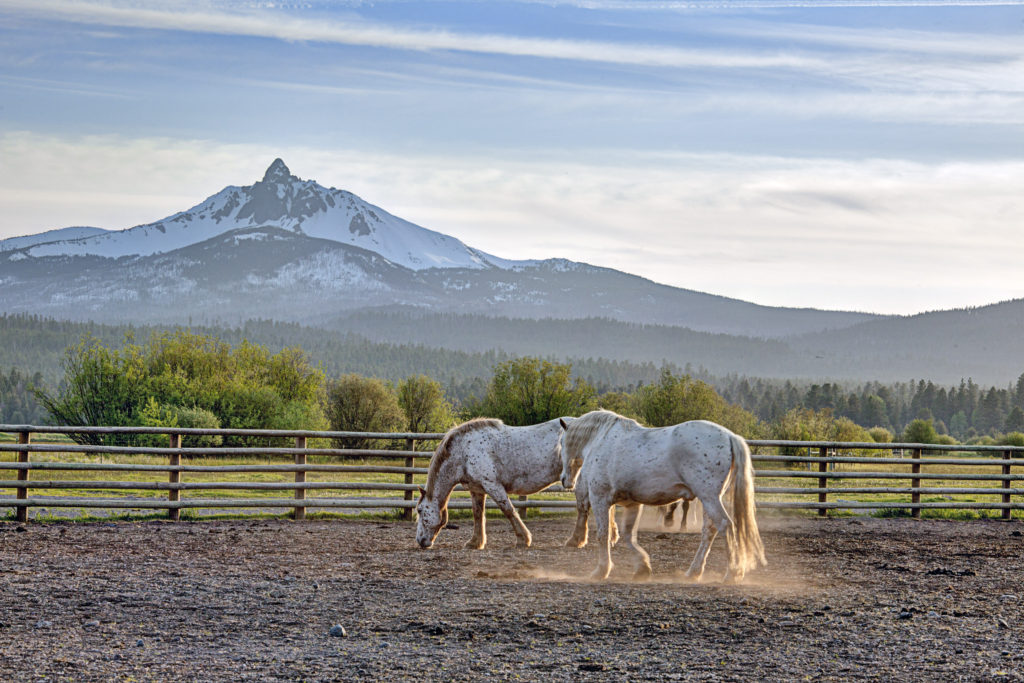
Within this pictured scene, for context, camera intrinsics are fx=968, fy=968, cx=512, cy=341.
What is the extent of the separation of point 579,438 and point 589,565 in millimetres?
1363

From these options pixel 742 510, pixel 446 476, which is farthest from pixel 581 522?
pixel 742 510

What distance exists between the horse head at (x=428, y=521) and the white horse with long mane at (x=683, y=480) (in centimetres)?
244

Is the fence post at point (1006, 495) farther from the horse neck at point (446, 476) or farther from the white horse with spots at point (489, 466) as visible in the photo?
the horse neck at point (446, 476)

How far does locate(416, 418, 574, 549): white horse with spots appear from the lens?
1158cm

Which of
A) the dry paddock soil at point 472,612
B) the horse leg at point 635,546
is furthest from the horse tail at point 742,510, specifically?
the horse leg at point 635,546

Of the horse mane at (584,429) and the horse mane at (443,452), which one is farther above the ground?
the horse mane at (584,429)

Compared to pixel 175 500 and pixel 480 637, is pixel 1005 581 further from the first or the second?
pixel 175 500

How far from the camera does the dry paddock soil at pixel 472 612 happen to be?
603cm

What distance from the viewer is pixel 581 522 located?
36.6ft

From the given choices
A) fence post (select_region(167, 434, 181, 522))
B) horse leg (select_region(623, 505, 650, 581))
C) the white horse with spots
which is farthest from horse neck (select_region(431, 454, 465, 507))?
fence post (select_region(167, 434, 181, 522))

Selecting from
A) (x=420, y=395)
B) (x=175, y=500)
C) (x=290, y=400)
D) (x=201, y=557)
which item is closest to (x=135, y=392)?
(x=290, y=400)

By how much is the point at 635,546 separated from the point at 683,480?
0.82 meters

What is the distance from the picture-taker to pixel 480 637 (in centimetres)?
681

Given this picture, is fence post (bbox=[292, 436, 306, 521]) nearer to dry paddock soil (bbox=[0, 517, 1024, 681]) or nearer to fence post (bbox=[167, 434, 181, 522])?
fence post (bbox=[167, 434, 181, 522])
